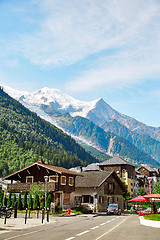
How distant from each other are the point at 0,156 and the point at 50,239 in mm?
167990

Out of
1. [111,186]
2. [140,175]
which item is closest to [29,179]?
[111,186]

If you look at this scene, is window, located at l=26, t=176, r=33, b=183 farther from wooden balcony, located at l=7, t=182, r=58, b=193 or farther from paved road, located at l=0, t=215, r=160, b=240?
paved road, located at l=0, t=215, r=160, b=240

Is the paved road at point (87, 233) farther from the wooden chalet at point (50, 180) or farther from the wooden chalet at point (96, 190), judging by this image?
the wooden chalet at point (96, 190)

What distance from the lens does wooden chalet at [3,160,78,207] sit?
49.2m

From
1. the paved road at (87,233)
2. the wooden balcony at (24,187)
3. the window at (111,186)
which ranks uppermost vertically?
the window at (111,186)

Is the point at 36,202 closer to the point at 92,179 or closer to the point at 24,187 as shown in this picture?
the point at 24,187

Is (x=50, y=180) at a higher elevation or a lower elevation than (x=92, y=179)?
lower

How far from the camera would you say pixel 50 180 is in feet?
165

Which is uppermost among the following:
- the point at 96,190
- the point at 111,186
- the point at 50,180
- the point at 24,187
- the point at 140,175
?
the point at 140,175

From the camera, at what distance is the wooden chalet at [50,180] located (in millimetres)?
49156

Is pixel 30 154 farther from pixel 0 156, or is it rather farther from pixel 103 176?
pixel 103 176

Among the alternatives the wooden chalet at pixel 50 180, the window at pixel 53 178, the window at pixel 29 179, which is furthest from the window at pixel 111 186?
the window at pixel 29 179

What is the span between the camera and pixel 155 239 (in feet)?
50.5

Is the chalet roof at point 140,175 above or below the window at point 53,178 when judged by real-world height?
above
